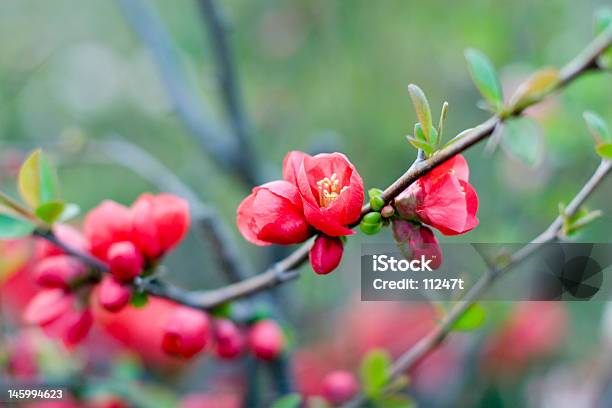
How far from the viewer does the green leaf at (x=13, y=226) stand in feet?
1.69

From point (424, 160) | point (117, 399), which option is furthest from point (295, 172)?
point (117, 399)

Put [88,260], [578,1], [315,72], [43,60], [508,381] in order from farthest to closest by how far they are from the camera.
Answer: [43,60]
[315,72]
[578,1]
[508,381]
[88,260]

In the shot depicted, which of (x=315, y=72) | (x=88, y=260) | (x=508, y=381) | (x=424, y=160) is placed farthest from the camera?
(x=315, y=72)

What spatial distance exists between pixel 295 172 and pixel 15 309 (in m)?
0.83

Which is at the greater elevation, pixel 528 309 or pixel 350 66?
pixel 350 66

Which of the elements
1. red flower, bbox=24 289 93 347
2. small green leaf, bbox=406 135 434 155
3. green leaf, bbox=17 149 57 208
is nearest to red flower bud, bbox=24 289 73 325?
red flower, bbox=24 289 93 347

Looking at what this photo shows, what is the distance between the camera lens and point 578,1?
150 centimetres

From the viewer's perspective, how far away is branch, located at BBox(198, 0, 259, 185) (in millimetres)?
943

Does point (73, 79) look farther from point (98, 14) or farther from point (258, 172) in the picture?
point (258, 172)

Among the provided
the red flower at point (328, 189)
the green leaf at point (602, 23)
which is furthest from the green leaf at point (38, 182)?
the green leaf at point (602, 23)

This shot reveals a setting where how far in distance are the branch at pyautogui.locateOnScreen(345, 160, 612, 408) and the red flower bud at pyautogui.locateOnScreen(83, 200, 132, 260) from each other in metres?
0.25

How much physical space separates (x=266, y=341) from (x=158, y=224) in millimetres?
175

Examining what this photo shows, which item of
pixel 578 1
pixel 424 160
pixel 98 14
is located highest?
pixel 98 14

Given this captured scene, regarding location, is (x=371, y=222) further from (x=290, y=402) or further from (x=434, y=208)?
(x=290, y=402)
